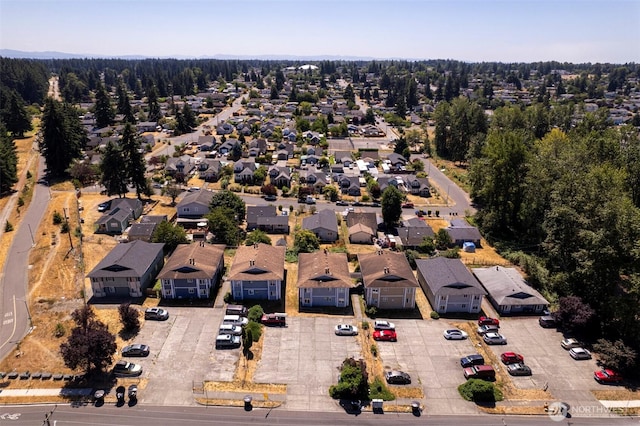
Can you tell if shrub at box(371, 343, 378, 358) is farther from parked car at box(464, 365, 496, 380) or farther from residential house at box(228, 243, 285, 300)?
residential house at box(228, 243, 285, 300)

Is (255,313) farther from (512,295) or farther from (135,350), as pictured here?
(512,295)

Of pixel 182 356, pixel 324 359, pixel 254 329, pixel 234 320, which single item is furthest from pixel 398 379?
pixel 182 356

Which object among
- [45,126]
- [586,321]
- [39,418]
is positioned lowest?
[39,418]

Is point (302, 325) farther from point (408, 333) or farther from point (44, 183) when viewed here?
point (44, 183)

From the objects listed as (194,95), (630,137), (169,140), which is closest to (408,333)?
(630,137)

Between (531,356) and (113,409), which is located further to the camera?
(531,356)

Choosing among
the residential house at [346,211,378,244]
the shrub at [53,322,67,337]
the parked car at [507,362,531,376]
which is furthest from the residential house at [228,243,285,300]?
the parked car at [507,362,531,376]

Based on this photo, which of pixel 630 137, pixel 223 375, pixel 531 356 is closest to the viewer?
pixel 223 375
